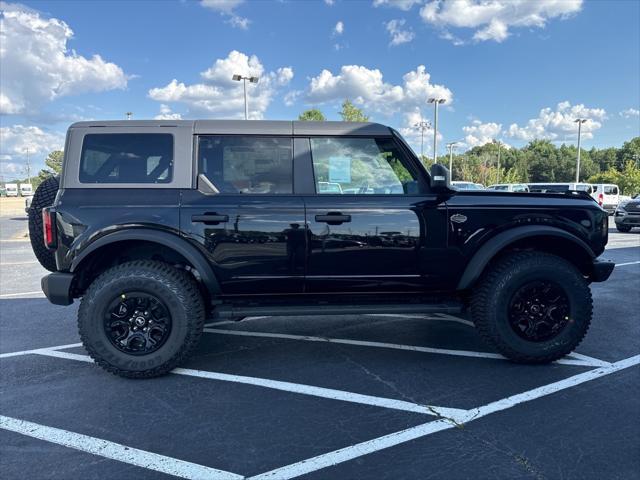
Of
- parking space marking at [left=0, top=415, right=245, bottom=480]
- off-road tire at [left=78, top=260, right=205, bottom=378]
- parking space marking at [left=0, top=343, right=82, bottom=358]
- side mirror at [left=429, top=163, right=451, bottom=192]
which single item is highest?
side mirror at [left=429, top=163, right=451, bottom=192]

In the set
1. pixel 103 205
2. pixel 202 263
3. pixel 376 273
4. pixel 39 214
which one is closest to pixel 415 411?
pixel 376 273

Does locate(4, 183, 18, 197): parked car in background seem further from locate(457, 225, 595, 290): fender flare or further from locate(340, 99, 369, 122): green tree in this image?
locate(457, 225, 595, 290): fender flare

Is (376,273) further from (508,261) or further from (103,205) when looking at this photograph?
(103,205)

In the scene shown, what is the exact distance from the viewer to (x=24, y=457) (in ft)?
8.10

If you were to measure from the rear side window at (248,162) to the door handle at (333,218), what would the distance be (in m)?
0.33

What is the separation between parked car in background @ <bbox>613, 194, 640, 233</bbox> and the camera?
15.3m

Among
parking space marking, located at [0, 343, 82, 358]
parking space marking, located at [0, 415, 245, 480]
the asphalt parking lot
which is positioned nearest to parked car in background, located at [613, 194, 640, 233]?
the asphalt parking lot

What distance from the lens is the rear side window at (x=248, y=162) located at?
359 centimetres

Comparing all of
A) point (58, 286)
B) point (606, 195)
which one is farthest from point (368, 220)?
point (606, 195)

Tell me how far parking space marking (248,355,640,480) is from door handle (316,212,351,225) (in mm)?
1554

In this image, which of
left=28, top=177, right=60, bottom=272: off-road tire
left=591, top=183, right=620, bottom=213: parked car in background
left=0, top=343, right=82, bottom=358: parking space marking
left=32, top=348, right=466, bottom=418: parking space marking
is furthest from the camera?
left=591, top=183, right=620, bottom=213: parked car in background

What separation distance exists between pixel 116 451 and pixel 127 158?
214cm

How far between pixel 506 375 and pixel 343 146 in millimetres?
2215

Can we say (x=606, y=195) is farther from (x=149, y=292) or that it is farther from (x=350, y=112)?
(x=149, y=292)
